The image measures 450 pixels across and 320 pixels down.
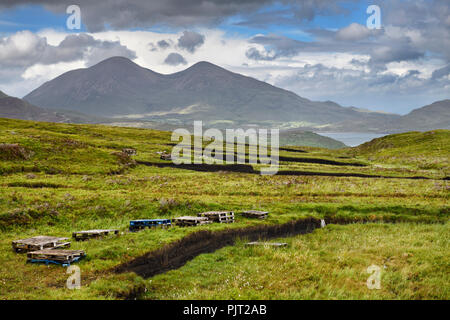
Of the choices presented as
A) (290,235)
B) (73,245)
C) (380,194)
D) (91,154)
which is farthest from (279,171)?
(73,245)

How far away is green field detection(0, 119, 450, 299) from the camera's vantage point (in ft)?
67.6

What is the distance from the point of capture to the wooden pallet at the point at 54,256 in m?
23.2

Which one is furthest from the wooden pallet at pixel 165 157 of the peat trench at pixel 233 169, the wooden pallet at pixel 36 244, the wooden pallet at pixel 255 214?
the wooden pallet at pixel 36 244

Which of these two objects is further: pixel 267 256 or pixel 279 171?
pixel 279 171

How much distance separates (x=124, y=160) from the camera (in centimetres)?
7100

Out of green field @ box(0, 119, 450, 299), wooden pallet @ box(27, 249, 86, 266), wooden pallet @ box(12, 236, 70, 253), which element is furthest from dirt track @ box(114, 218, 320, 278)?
wooden pallet @ box(12, 236, 70, 253)

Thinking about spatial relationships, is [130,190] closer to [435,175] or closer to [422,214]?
[422,214]

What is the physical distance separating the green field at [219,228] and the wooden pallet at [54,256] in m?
0.66

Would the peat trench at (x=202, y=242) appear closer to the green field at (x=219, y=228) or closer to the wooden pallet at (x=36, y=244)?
the green field at (x=219, y=228)

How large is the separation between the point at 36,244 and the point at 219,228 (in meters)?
14.6

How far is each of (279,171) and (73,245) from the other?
175 ft

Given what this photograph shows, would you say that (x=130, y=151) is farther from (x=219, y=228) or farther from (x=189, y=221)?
(x=219, y=228)

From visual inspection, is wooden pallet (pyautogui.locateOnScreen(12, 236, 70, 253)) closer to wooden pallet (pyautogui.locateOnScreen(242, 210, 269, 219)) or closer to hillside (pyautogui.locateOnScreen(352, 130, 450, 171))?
wooden pallet (pyautogui.locateOnScreen(242, 210, 269, 219))

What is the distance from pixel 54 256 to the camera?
23.4 meters
